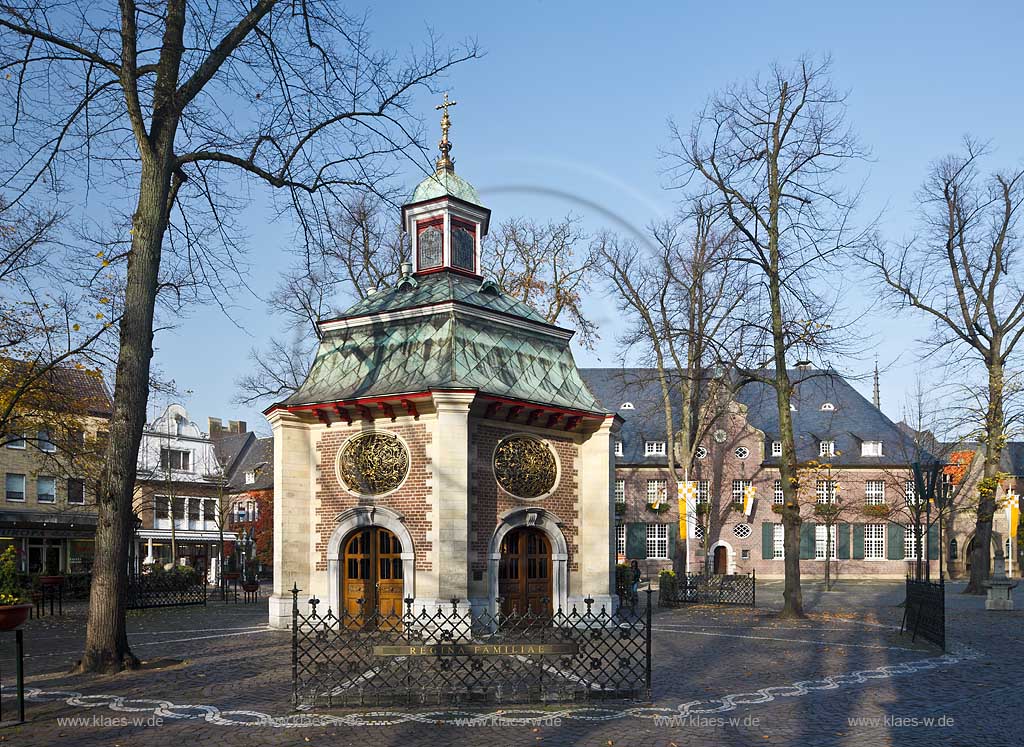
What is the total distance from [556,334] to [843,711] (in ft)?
46.8

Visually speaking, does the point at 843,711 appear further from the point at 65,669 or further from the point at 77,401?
the point at 77,401

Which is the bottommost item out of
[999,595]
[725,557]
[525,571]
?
[725,557]

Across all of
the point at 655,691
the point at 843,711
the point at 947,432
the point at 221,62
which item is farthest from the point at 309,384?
the point at 947,432

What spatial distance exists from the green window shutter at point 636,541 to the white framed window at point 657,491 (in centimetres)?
165

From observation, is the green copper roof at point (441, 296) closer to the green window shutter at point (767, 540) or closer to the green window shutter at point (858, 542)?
the green window shutter at point (767, 540)

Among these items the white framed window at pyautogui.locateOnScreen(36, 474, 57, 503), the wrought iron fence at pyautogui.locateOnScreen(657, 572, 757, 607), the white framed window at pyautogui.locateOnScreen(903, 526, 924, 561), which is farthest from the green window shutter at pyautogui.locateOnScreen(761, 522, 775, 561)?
the white framed window at pyautogui.locateOnScreen(36, 474, 57, 503)

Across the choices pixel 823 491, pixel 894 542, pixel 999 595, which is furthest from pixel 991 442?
pixel 894 542

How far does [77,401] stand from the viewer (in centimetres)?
2883

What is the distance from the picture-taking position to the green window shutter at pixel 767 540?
50250 mm

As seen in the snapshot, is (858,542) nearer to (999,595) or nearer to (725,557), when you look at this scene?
(725,557)

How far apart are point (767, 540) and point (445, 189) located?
1294 inches

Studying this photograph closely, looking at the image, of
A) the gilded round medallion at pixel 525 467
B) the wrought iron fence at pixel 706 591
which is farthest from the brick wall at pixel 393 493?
the wrought iron fence at pixel 706 591

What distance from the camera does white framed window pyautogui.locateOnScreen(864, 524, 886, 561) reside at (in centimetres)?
5094

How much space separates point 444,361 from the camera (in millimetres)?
21203
